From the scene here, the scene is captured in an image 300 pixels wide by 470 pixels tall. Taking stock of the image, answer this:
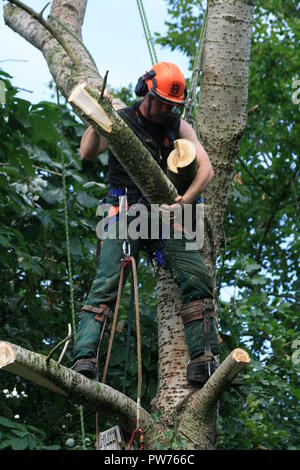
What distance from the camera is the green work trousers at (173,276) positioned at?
344 centimetres

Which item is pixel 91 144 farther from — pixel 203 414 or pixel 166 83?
pixel 203 414

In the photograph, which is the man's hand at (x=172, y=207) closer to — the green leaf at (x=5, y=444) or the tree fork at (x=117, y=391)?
the tree fork at (x=117, y=391)

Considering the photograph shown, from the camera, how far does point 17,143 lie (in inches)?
187

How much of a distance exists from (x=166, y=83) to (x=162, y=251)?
748mm

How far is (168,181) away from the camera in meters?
3.36

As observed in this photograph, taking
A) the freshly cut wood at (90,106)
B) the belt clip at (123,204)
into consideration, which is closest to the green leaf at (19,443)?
the belt clip at (123,204)

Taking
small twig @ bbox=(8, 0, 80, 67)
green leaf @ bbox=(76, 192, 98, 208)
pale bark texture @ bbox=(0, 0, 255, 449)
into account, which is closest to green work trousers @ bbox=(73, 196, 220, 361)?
pale bark texture @ bbox=(0, 0, 255, 449)

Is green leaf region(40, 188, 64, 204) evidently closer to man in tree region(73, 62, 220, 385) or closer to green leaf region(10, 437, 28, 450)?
man in tree region(73, 62, 220, 385)

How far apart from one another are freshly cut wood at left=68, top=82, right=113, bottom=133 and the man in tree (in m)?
0.51

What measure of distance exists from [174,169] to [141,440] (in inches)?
44.9
